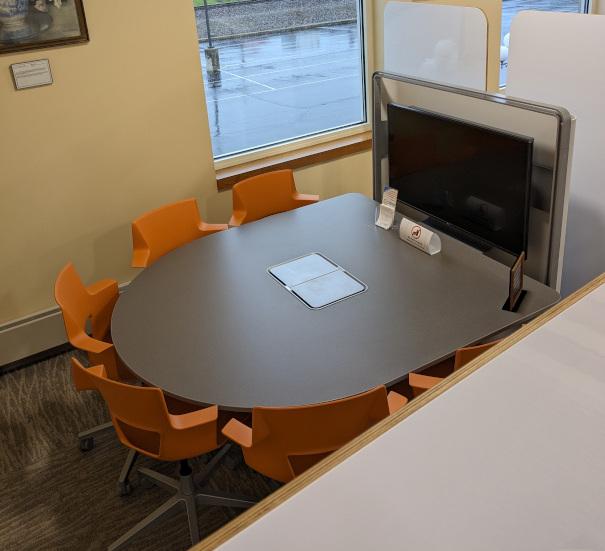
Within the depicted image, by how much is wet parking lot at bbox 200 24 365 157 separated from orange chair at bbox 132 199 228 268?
0.99 metres


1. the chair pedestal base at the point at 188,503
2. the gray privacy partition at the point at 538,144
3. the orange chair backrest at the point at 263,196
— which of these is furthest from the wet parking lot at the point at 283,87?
the chair pedestal base at the point at 188,503

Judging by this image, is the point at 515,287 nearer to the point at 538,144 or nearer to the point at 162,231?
the point at 538,144

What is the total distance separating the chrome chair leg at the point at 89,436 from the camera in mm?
2852

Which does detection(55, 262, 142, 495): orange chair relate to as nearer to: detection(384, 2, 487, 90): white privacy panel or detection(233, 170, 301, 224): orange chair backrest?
detection(233, 170, 301, 224): orange chair backrest

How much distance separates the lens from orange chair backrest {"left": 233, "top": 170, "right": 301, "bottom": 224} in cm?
338

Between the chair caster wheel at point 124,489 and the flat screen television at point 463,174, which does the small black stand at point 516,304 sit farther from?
the chair caster wheel at point 124,489

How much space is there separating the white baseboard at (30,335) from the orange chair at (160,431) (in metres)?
1.44

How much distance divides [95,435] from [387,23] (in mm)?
2740

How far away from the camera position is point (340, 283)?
2578 mm

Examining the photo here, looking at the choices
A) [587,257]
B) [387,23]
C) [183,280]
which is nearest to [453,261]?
[587,257]

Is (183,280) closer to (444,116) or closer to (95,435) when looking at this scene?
(95,435)

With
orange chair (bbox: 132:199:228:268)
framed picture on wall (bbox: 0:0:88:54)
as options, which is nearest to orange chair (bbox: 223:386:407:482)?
orange chair (bbox: 132:199:228:268)

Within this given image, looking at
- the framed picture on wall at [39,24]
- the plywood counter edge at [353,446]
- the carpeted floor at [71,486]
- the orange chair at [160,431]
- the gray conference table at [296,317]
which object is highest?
the framed picture on wall at [39,24]

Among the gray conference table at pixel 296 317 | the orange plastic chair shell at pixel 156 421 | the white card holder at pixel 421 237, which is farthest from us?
the white card holder at pixel 421 237
